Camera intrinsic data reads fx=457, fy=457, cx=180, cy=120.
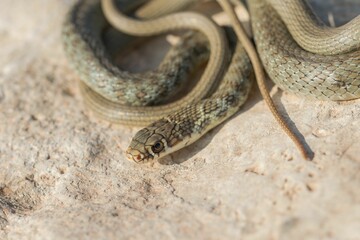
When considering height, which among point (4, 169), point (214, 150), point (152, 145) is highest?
point (4, 169)

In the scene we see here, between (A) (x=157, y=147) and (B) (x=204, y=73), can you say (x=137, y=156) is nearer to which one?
(A) (x=157, y=147)

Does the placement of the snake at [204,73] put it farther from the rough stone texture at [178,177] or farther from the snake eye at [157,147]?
the rough stone texture at [178,177]

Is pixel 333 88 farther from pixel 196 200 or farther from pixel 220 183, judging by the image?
pixel 196 200

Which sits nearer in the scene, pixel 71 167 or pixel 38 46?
pixel 71 167

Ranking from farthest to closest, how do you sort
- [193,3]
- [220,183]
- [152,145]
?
1. [193,3]
2. [152,145]
3. [220,183]

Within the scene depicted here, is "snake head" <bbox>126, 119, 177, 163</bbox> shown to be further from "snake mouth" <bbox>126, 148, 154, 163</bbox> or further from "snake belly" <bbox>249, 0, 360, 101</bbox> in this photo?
"snake belly" <bbox>249, 0, 360, 101</bbox>

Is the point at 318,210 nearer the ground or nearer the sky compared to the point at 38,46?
nearer the ground

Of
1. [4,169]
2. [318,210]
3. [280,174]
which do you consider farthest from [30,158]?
[318,210]

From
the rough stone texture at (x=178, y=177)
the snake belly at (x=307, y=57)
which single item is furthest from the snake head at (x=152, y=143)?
the snake belly at (x=307, y=57)
